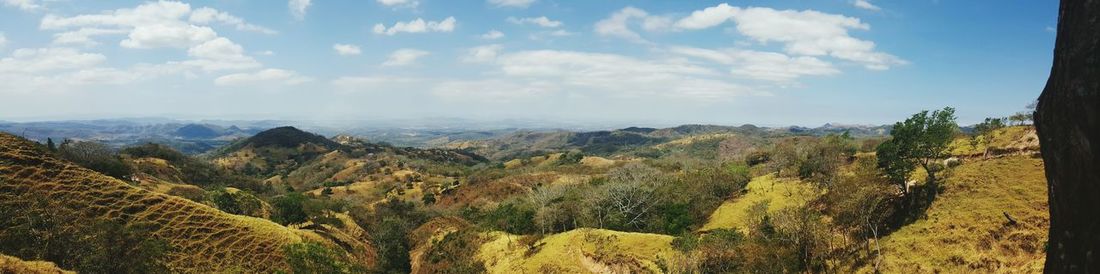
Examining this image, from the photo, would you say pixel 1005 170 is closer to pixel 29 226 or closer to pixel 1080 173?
pixel 1080 173

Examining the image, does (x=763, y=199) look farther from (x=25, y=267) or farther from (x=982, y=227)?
(x=25, y=267)

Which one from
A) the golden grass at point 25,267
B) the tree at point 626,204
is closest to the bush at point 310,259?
the golden grass at point 25,267

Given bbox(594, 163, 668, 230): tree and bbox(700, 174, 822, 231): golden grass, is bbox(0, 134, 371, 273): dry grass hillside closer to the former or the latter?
bbox(594, 163, 668, 230): tree

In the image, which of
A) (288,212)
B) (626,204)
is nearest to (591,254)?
(626,204)

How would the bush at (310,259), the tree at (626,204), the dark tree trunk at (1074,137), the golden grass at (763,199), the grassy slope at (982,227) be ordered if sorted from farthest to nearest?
the tree at (626,204) < the golden grass at (763,199) < the grassy slope at (982,227) < the bush at (310,259) < the dark tree trunk at (1074,137)

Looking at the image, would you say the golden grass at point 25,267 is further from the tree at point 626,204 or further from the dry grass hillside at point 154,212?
the tree at point 626,204

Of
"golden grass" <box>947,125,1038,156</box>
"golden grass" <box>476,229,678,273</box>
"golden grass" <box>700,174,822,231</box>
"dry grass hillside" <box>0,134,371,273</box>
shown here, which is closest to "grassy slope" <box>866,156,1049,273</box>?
"golden grass" <box>947,125,1038,156</box>
